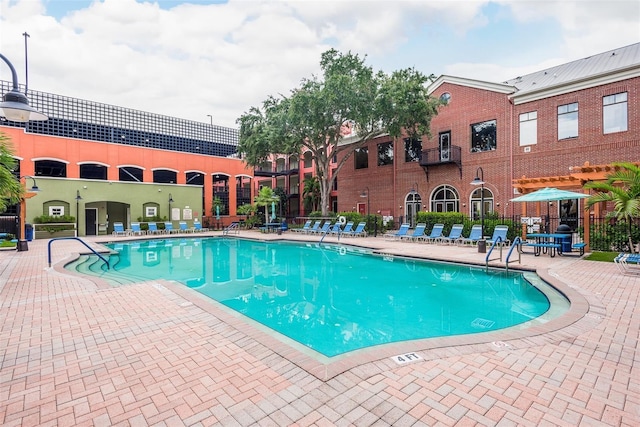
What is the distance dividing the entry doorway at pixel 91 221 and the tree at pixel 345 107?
36.0 feet

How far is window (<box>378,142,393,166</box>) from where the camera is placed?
22.9 metres

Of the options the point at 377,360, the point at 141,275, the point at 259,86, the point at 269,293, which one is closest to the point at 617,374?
the point at 377,360

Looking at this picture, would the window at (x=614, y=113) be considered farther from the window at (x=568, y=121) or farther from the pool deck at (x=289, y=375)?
the pool deck at (x=289, y=375)

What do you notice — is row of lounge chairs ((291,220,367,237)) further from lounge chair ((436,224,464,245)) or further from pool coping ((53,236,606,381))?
pool coping ((53,236,606,381))

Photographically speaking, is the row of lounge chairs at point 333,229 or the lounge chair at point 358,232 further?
the row of lounge chairs at point 333,229

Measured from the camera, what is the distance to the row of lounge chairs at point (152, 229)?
19.8 meters

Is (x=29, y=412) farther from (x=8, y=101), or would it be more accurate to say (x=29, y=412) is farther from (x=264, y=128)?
(x=264, y=128)

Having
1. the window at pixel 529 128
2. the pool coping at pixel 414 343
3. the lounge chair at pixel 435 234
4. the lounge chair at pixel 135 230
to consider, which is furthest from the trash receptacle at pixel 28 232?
the window at pixel 529 128

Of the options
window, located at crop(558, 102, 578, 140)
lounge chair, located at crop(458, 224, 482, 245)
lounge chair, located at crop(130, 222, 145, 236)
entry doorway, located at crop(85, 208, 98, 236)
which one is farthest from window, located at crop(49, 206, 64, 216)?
window, located at crop(558, 102, 578, 140)

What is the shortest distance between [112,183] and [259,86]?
38.4 feet

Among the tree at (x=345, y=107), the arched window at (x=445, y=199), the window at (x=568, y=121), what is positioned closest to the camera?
the window at (x=568, y=121)

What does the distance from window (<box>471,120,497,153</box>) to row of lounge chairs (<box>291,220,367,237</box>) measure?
7747mm

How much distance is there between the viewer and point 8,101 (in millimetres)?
3791

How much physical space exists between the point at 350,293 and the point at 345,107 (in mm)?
13576
